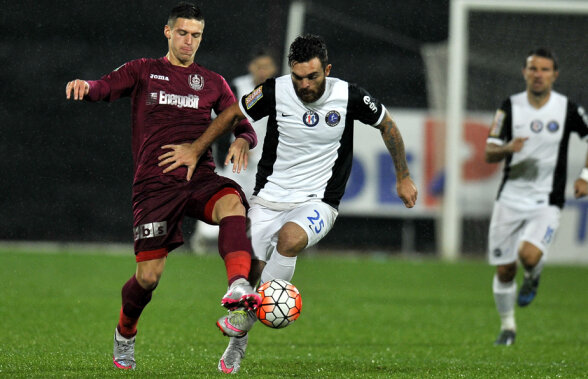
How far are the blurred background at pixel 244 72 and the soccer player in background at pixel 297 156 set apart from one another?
33.5 ft

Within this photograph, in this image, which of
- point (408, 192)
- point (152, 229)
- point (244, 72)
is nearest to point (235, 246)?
point (152, 229)

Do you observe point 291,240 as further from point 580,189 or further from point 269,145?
point 580,189

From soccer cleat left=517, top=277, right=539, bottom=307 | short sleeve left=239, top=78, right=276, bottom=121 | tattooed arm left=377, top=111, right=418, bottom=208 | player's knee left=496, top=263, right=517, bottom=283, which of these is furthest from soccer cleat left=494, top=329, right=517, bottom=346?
short sleeve left=239, top=78, right=276, bottom=121

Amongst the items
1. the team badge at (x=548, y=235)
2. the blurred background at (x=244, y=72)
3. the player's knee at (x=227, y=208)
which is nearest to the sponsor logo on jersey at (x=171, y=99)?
the player's knee at (x=227, y=208)

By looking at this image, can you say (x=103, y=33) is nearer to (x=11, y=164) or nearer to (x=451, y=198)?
(x=11, y=164)

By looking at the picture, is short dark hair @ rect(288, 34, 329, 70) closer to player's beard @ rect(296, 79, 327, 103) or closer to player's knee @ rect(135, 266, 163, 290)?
player's beard @ rect(296, 79, 327, 103)

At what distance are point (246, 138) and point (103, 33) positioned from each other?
540 inches

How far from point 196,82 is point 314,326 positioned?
359 cm

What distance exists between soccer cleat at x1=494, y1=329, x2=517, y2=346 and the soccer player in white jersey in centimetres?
32

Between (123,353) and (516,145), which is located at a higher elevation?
(516,145)

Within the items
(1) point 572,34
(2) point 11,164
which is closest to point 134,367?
(1) point 572,34

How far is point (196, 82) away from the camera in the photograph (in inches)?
244

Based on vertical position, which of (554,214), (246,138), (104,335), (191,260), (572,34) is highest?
(572,34)

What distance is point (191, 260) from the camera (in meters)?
16.7
